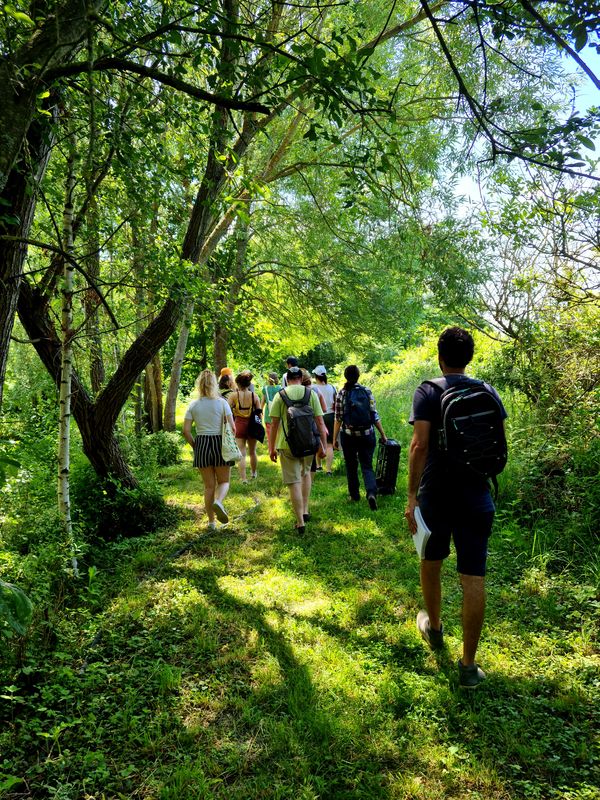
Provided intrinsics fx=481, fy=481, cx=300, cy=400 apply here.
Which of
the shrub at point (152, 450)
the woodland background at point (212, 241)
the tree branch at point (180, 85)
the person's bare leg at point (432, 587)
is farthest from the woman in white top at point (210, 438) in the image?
the tree branch at point (180, 85)

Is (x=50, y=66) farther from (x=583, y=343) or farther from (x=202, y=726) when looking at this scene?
(x=583, y=343)

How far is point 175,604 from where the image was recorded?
167 inches

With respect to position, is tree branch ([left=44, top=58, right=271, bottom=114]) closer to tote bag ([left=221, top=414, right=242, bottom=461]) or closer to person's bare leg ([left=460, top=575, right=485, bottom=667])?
person's bare leg ([left=460, top=575, right=485, bottom=667])

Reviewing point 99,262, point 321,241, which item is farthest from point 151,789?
point 321,241

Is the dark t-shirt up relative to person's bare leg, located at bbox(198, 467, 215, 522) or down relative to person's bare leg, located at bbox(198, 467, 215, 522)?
up

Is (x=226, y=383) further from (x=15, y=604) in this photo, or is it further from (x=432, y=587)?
(x=15, y=604)

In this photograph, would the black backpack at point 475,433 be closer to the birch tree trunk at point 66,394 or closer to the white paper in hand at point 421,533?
the white paper in hand at point 421,533

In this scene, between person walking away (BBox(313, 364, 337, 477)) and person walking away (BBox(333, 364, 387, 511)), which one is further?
person walking away (BBox(313, 364, 337, 477))

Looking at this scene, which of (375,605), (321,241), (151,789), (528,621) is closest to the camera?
(151,789)

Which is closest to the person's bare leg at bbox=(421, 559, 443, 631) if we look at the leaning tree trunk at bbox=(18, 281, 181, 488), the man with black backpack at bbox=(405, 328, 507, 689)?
the man with black backpack at bbox=(405, 328, 507, 689)

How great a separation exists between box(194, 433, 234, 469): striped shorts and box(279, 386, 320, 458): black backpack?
89cm

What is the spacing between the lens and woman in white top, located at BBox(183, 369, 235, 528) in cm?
598

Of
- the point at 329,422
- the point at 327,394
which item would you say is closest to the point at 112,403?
the point at 327,394

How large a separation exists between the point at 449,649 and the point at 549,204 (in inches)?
190
